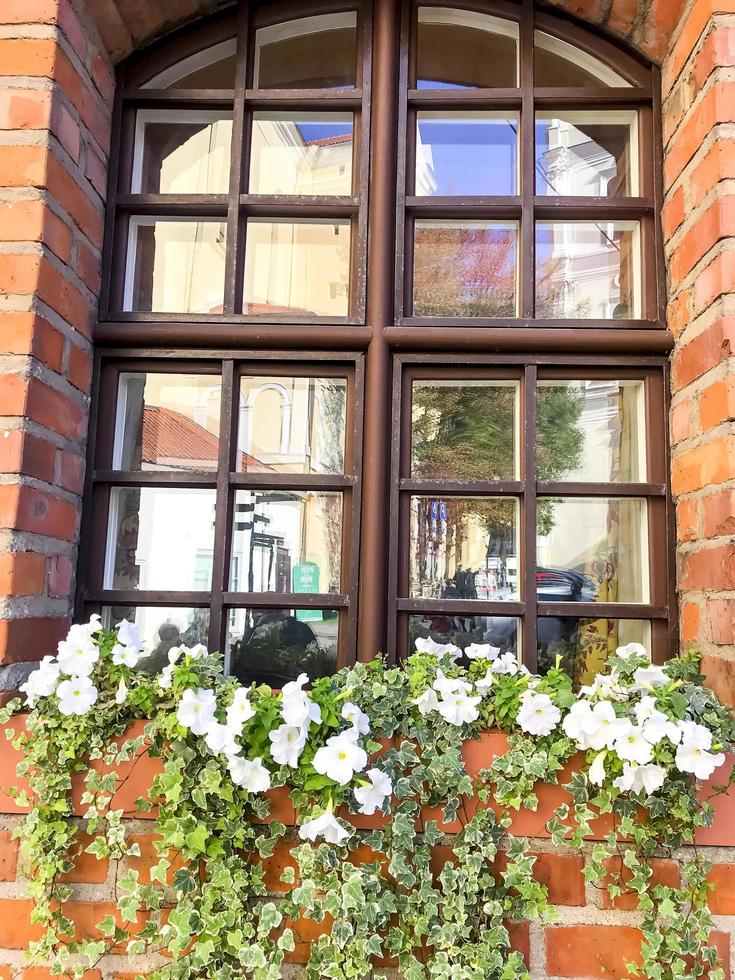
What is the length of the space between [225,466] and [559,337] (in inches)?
33.2

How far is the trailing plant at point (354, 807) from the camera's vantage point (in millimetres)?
1097

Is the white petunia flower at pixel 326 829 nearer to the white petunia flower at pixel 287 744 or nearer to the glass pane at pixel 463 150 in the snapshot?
the white petunia flower at pixel 287 744

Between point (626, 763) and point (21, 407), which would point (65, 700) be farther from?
point (626, 763)

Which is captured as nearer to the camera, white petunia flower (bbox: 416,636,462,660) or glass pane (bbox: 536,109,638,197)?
white petunia flower (bbox: 416,636,462,660)

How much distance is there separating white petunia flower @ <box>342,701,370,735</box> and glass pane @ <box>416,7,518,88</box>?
157 centimetres

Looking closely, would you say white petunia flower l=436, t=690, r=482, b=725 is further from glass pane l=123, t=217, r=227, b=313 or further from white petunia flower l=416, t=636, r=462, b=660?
glass pane l=123, t=217, r=227, b=313

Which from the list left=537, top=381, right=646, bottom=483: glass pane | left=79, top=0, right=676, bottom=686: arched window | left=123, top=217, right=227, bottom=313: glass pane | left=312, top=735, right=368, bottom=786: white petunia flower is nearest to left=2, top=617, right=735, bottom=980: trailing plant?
left=312, top=735, right=368, bottom=786: white petunia flower

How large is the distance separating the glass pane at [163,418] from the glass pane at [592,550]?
843 millimetres

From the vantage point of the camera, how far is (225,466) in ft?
5.04

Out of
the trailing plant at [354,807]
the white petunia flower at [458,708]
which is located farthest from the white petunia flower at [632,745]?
the white petunia flower at [458,708]

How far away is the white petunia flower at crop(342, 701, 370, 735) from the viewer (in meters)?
1.13

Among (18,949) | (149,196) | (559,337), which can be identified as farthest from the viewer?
(149,196)

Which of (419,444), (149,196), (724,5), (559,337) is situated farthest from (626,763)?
(149,196)

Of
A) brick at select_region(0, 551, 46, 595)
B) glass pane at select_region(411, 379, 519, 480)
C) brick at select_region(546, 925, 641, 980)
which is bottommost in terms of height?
brick at select_region(546, 925, 641, 980)
